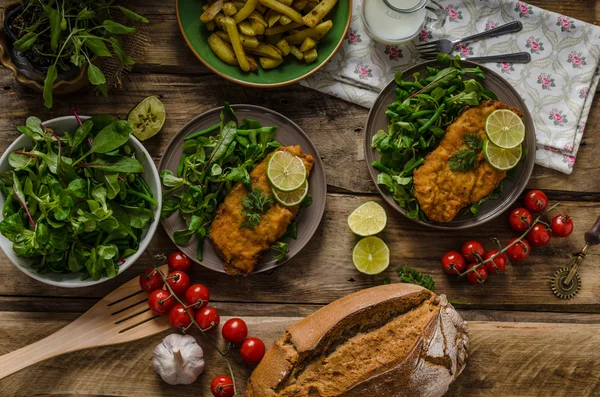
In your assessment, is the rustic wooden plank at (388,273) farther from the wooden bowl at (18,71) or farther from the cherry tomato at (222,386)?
the wooden bowl at (18,71)

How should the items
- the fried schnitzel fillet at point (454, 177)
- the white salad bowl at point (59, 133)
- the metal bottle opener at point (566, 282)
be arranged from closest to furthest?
the white salad bowl at point (59, 133) → the fried schnitzel fillet at point (454, 177) → the metal bottle opener at point (566, 282)

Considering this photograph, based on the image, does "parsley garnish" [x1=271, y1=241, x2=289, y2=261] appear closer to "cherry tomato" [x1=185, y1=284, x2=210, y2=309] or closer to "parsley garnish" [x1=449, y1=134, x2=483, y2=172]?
"cherry tomato" [x1=185, y1=284, x2=210, y2=309]

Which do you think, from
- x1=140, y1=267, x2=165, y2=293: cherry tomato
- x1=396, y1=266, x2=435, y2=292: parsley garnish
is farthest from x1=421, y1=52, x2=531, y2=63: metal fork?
x1=140, y1=267, x2=165, y2=293: cherry tomato

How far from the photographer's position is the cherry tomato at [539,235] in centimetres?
333

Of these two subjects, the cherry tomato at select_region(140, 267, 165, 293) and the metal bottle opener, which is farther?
the metal bottle opener

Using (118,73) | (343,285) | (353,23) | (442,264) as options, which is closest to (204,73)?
(118,73)

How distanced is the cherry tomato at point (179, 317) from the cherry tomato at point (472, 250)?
1467mm

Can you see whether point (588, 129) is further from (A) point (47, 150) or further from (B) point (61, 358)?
(B) point (61, 358)

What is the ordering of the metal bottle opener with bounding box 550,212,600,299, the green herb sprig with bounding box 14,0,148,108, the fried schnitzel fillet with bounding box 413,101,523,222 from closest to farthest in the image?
the green herb sprig with bounding box 14,0,148,108 → the fried schnitzel fillet with bounding box 413,101,523,222 → the metal bottle opener with bounding box 550,212,600,299

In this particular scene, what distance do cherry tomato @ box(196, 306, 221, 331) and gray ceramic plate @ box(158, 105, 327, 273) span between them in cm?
21

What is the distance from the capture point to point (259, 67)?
324 centimetres

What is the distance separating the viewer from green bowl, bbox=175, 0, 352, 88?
3174mm

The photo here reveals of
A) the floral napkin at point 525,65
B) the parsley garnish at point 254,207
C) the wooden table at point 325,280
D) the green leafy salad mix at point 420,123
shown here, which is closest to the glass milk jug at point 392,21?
the floral napkin at point 525,65

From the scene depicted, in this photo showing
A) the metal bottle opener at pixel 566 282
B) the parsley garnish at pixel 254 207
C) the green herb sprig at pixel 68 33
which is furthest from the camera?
the metal bottle opener at pixel 566 282
